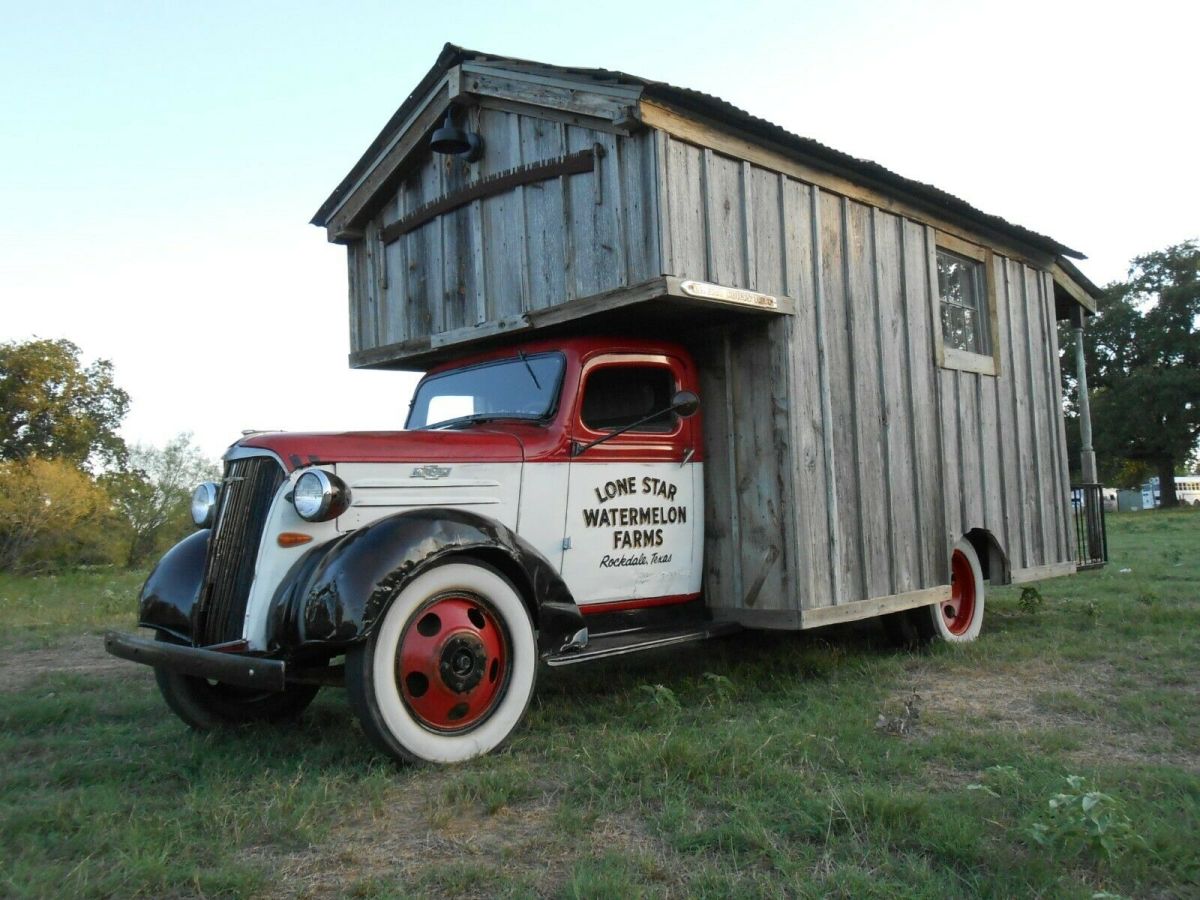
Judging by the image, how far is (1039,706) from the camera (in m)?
5.02

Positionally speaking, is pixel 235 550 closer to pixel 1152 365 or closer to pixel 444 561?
pixel 444 561

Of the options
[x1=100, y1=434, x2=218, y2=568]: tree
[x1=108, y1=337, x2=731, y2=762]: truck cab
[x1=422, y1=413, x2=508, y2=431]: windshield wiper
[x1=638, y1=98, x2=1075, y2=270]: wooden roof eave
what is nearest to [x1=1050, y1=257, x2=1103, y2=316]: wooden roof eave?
[x1=638, y1=98, x2=1075, y2=270]: wooden roof eave

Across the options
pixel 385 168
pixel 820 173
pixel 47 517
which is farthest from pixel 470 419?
pixel 47 517

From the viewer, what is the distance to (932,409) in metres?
7.07

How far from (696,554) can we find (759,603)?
48 cm

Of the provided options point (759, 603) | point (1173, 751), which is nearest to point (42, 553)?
point (759, 603)

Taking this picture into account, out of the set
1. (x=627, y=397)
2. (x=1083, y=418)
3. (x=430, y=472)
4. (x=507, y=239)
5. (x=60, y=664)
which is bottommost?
(x=60, y=664)

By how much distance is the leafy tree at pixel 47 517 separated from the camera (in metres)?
14.6

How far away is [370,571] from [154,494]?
14342 millimetres

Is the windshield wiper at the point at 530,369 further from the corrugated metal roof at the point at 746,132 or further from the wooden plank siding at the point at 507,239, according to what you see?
the corrugated metal roof at the point at 746,132

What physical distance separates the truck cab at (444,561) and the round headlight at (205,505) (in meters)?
0.01

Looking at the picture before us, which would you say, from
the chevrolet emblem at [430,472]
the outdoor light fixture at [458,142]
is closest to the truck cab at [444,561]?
the chevrolet emblem at [430,472]

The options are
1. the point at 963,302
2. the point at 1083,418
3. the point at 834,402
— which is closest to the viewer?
the point at 834,402

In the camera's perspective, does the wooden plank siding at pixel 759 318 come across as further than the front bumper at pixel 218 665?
Yes
